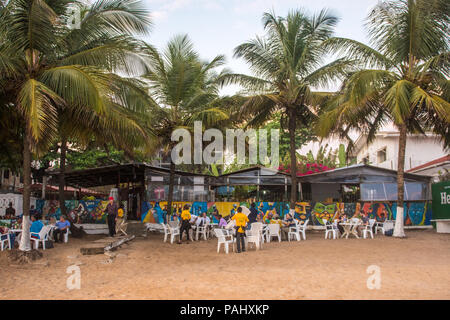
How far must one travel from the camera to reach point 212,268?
8.99m

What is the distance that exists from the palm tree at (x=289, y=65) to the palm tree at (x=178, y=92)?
1399 mm

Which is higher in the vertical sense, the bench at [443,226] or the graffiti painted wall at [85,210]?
the graffiti painted wall at [85,210]

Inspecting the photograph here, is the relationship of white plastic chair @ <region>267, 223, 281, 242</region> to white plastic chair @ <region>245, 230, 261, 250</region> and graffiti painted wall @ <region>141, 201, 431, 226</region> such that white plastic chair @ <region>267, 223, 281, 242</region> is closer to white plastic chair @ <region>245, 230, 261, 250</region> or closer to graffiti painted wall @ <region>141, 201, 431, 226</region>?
white plastic chair @ <region>245, 230, 261, 250</region>

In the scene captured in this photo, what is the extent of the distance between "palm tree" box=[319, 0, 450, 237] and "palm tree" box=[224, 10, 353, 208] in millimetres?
1153

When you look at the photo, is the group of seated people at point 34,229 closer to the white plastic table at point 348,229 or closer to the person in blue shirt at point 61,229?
the person in blue shirt at point 61,229

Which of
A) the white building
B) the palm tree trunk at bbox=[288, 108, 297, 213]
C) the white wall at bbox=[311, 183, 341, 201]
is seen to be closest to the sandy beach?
the palm tree trunk at bbox=[288, 108, 297, 213]

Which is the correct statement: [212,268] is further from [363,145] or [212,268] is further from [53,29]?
[363,145]

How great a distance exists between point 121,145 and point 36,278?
5.08m

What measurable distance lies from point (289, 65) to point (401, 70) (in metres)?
4.13

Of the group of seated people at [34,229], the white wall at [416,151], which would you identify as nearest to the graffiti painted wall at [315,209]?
the group of seated people at [34,229]

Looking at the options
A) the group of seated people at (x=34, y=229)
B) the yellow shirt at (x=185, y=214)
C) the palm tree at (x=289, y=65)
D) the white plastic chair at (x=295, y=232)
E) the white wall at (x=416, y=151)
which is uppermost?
the palm tree at (x=289, y=65)

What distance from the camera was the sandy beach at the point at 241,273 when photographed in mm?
6570

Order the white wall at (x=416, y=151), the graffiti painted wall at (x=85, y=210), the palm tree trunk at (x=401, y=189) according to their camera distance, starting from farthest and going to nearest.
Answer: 1. the white wall at (x=416, y=151)
2. the graffiti painted wall at (x=85, y=210)
3. the palm tree trunk at (x=401, y=189)

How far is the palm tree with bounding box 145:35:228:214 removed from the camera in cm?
1606
